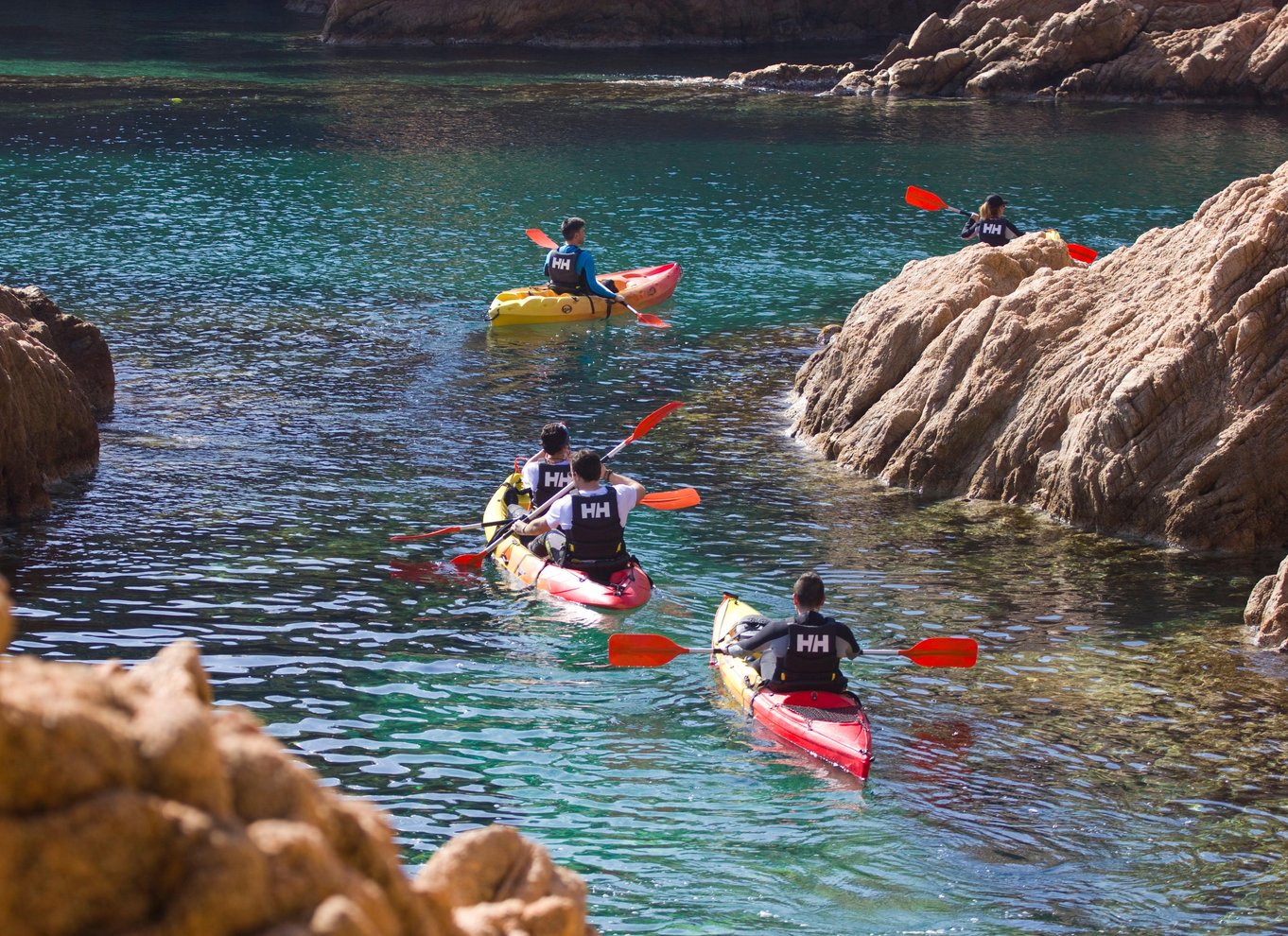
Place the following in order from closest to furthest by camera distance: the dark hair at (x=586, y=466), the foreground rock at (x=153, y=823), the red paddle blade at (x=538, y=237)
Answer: the foreground rock at (x=153, y=823)
the dark hair at (x=586, y=466)
the red paddle blade at (x=538, y=237)

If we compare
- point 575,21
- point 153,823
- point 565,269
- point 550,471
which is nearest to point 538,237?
point 565,269

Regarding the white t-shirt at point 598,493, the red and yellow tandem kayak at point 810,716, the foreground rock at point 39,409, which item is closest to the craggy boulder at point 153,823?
the red and yellow tandem kayak at point 810,716

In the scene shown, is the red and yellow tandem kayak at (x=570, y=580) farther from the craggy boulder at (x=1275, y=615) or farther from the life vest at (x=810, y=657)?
the craggy boulder at (x=1275, y=615)

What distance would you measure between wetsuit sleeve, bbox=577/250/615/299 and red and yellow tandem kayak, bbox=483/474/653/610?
37.7ft

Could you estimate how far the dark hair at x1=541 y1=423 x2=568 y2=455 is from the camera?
16109mm

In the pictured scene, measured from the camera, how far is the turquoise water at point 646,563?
395 inches

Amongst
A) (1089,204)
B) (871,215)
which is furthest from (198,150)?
(1089,204)

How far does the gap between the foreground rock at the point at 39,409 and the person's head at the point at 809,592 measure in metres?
9.68

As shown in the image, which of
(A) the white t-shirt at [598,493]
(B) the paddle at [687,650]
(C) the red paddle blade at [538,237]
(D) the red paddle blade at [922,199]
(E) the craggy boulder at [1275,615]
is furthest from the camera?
(C) the red paddle blade at [538,237]

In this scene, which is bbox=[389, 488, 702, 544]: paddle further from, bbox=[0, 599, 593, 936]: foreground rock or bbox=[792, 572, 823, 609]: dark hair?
bbox=[0, 599, 593, 936]: foreground rock

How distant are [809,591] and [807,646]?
464mm

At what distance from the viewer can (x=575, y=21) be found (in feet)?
227

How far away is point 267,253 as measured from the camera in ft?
103

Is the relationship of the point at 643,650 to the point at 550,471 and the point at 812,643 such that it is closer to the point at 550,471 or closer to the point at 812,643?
the point at 812,643
